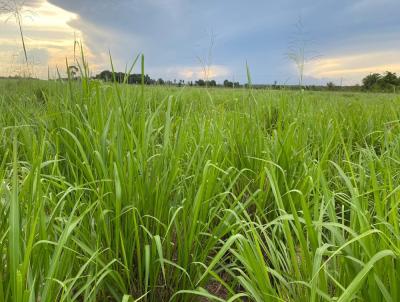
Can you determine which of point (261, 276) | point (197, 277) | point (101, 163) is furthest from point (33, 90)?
point (261, 276)

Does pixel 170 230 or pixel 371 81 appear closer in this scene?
pixel 170 230

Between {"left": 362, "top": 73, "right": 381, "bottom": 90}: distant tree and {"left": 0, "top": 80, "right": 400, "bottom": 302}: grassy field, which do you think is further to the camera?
{"left": 362, "top": 73, "right": 381, "bottom": 90}: distant tree

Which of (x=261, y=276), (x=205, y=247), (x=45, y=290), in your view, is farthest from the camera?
(x=205, y=247)

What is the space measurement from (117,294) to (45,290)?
0.36m

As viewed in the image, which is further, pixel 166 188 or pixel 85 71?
pixel 85 71

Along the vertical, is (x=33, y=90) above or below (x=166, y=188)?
above

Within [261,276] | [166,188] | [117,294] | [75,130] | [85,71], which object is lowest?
[117,294]

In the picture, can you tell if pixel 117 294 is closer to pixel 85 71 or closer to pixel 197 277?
pixel 197 277

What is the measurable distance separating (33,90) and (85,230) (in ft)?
13.0

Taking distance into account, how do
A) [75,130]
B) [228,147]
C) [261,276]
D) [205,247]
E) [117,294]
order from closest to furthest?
1. [261,276]
2. [117,294]
3. [205,247]
4. [75,130]
5. [228,147]

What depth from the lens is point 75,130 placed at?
1.68 m

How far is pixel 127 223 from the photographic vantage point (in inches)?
46.5

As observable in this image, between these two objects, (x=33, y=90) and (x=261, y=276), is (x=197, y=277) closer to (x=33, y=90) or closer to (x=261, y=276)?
(x=261, y=276)

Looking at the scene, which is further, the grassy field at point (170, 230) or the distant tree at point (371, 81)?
the distant tree at point (371, 81)
